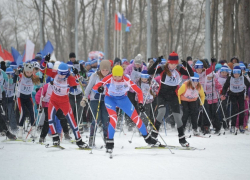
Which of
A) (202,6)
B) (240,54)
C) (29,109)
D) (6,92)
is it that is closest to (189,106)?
(29,109)

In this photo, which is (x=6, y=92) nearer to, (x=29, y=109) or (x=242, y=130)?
(x=29, y=109)

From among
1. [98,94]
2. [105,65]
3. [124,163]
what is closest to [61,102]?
[98,94]

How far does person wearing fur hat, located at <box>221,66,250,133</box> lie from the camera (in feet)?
34.0

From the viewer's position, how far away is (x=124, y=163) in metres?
6.02

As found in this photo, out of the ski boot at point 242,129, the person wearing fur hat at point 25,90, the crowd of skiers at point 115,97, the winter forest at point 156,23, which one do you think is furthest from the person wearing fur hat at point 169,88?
the winter forest at point 156,23

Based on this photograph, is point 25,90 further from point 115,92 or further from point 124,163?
point 124,163

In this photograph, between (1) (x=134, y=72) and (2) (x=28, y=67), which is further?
(1) (x=134, y=72)

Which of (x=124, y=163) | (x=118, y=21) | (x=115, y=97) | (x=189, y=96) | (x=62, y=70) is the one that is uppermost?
(x=118, y=21)

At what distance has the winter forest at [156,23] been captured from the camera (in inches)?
829

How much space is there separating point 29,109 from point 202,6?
82.9 ft

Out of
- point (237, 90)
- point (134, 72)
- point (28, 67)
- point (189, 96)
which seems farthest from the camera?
point (134, 72)

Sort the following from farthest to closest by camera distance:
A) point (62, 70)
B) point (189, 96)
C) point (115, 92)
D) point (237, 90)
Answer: point (237, 90) → point (189, 96) → point (62, 70) → point (115, 92)

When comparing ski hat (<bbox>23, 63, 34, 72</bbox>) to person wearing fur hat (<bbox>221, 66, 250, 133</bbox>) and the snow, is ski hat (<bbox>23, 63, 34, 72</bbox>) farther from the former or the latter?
person wearing fur hat (<bbox>221, 66, 250, 133</bbox>)

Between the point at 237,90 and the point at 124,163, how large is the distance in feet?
18.4
